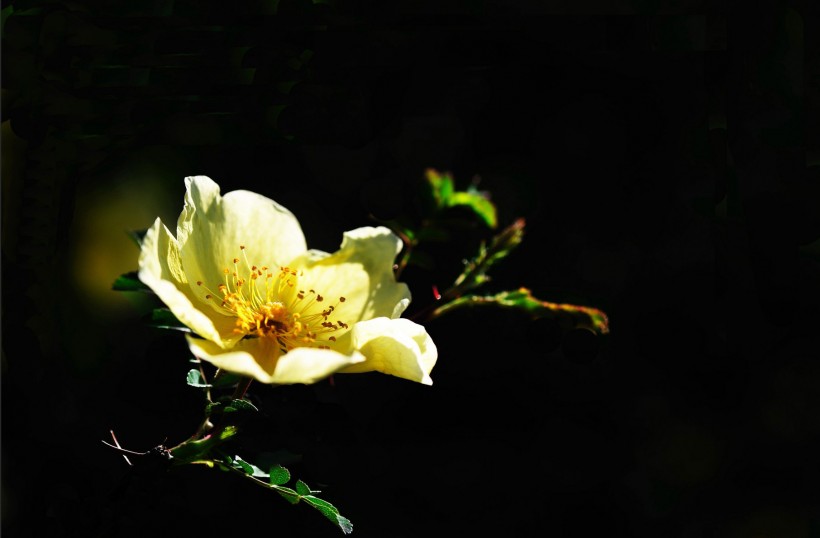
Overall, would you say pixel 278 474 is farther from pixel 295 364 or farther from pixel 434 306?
pixel 434 306

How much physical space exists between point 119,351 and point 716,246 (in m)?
0.90

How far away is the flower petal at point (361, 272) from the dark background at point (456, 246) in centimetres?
11

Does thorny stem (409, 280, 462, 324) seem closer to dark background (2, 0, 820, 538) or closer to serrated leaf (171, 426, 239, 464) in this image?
dark background (2, 0, 820, 538)

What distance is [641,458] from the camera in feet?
4.75

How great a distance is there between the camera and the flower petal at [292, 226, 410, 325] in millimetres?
793

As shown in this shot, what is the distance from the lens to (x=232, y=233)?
0.80m

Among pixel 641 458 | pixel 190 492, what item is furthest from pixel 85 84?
pixel 641 458

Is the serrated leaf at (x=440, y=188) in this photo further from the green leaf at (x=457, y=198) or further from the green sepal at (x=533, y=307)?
the green sepal at (x=533, y=307)

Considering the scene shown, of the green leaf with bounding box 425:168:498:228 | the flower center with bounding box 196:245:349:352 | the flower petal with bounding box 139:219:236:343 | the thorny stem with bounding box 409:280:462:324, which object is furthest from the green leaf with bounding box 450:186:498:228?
the flower petal with bounding box 139:219:236:343

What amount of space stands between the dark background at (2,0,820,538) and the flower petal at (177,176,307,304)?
9cm

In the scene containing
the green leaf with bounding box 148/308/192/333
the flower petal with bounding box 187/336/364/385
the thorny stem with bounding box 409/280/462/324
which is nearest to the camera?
the flower petal with bounding box 187/336/364/385

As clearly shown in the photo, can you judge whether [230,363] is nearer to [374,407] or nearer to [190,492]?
[190,492]

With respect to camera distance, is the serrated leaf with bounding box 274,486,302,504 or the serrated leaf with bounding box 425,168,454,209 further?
the serrated leaf with bounding box 425,168,454,209

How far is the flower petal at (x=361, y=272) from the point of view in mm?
793
